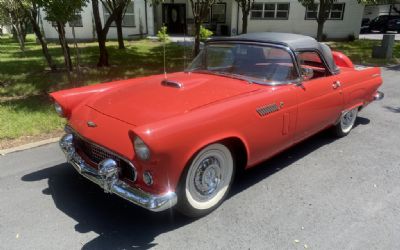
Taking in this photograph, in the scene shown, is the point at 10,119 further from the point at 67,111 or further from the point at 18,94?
the point at 67,111

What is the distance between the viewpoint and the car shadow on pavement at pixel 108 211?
2879 millimetres

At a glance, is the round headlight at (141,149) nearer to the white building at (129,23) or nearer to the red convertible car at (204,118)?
the red convertible car at (204,118)

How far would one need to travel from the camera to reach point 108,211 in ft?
10.6

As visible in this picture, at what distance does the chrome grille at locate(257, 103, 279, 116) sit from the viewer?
3379 millimetres

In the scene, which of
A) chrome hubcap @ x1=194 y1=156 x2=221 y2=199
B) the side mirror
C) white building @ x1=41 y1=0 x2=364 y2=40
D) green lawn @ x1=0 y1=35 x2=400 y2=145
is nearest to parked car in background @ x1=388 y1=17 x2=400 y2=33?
white building @ x1=41 y1=0 x2=364 y2=40

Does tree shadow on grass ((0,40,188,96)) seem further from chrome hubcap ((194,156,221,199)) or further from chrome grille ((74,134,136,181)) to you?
chrome hubcap ((194,156,221,199))

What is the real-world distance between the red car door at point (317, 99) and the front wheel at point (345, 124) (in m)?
0.38

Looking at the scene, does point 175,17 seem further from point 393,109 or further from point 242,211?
point 242,211

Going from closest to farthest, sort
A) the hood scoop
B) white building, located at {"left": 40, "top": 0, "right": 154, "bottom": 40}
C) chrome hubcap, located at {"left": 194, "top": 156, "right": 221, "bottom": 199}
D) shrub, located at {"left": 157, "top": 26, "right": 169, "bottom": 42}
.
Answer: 1. chrome hubcap, located at {"left": 194, "top": 156, "right": 221, "bottom": 199}
2. the hood scoop
3. shrub, located at {"left": 157, "top": 26, "right": 169, "bottom": 42}
4. white building, located at {"left": 40, "top": 0, "right": 154, "bottom": 40}

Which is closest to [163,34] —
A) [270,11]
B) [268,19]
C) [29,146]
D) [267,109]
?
[29,146]

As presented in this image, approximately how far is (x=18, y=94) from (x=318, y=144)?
20.0ft

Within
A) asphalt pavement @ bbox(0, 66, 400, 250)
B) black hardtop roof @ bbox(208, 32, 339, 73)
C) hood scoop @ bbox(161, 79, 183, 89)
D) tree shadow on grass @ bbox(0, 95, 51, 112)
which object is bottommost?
asphalt pavement @ bbox(0, 66, 400, 250)

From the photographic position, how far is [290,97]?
3.70 meters

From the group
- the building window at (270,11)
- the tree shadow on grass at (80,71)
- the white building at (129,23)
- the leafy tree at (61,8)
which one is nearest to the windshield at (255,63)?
the leafy tree at (61,8)
